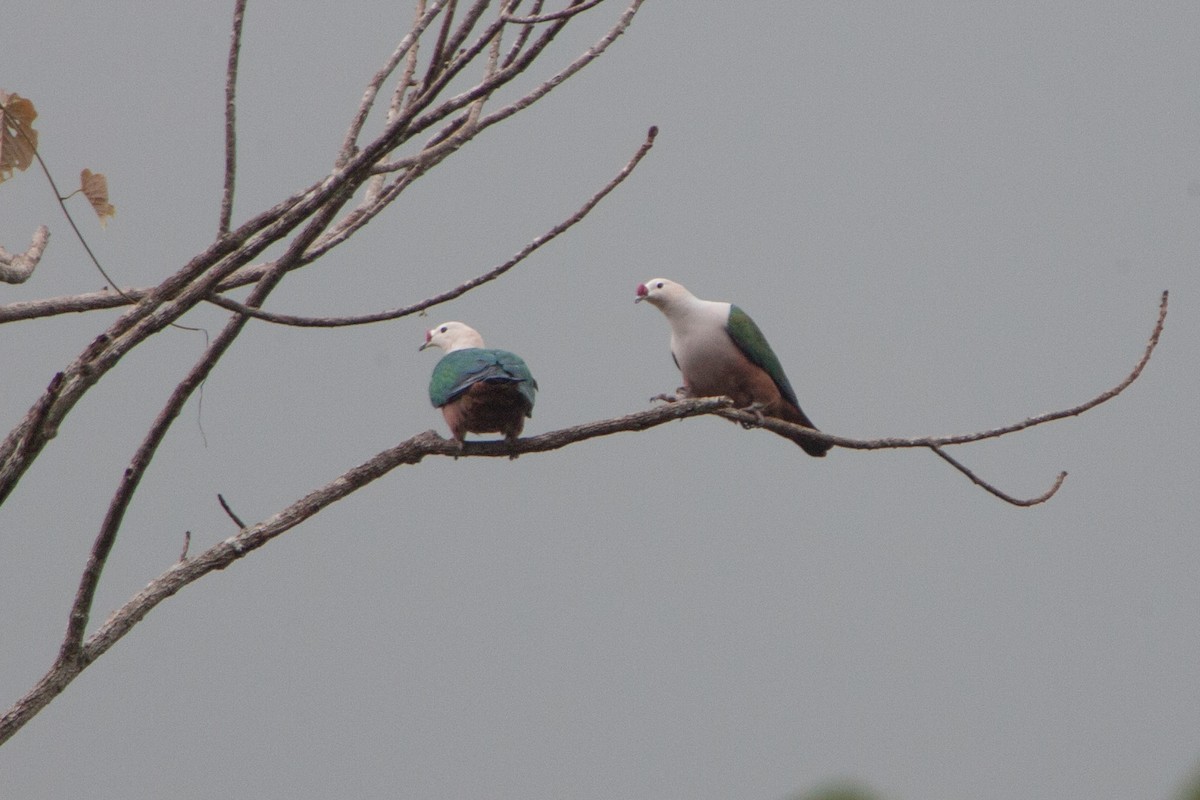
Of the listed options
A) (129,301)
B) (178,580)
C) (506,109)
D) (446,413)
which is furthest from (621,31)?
(446,413)

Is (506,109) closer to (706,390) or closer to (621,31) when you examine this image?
(621,31)

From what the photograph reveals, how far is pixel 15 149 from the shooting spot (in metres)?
3.16

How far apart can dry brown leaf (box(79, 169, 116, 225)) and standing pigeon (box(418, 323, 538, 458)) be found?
1.60 m

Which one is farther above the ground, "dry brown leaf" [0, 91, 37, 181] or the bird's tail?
"dry brown leaf" [0, 91, 37, 181]

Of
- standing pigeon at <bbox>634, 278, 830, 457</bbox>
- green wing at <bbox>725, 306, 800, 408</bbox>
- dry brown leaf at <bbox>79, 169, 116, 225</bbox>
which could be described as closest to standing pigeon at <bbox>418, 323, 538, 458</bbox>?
standing pigeon at <bbox>634, 278, 830, 457</bbox>

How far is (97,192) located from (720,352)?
3.08 m

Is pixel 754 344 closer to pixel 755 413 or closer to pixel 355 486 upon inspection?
pixel 755 413

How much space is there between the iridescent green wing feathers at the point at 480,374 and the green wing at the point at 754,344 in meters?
1.27

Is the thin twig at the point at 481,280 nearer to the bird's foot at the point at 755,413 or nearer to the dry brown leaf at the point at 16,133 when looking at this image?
the dry brown leaf at the point at 16,133

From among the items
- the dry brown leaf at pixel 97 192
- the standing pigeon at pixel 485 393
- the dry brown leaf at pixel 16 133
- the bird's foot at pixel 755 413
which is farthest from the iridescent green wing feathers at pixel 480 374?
the dry brown leaf at pixel 16 133

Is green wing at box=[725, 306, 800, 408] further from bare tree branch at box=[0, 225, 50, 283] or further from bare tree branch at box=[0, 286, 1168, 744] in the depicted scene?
bare tree branch at box=[0, 225, 50, 283]

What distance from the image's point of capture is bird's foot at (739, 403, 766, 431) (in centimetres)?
512

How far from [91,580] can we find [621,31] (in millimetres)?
1673

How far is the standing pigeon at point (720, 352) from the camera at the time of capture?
5.89 metres
